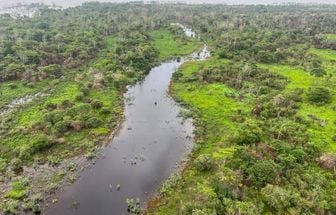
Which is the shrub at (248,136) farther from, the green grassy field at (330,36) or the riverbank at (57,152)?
Answer: the green grassy field at (330,36)

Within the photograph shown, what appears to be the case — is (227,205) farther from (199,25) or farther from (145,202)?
(199,25)

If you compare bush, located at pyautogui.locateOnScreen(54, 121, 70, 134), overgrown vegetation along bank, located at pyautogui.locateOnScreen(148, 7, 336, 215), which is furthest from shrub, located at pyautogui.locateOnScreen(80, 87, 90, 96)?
overgrown vegetation along bank, located at pyautogui.locateOnScreen(148, 7, 336, 215)

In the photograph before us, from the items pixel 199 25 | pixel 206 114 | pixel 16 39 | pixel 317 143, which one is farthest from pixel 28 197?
pixel 199 25

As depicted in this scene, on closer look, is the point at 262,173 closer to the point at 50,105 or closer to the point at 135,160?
the point at 135,160

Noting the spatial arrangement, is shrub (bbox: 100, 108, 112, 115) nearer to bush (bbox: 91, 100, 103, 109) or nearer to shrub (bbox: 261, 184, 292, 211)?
bush (bbox: 91, 100, 103, 109)

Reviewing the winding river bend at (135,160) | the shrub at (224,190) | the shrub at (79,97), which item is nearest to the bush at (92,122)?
the winding river bend at (135,160)

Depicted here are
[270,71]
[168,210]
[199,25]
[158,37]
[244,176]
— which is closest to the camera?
[168,210]

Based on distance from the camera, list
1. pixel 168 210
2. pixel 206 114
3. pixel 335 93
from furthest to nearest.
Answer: pixel 335 93
pixel 206 114
pixel 168 210
